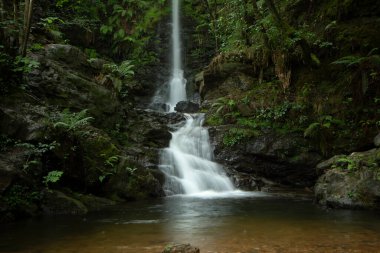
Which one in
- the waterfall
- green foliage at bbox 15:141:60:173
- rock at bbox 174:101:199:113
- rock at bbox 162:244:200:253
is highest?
the waterfall

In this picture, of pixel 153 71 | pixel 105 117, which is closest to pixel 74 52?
pixel 105 117

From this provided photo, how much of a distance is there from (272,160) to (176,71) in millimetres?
11553

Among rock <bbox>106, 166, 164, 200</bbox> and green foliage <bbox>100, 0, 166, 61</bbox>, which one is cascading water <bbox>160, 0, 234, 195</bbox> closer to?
rock <bbox>106, 166, 164, 200</bbox>

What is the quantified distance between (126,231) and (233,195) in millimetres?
5305

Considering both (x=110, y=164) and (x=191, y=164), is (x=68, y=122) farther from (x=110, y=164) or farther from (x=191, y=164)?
(x=191, y=164)

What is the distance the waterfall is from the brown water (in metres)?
11.6

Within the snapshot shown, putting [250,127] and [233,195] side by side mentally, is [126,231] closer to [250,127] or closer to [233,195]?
[233,195]

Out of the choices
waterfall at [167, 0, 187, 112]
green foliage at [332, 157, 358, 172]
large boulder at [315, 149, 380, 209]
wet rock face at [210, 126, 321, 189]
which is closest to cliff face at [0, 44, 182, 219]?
wet rock face at [210, 126, 321, 189]

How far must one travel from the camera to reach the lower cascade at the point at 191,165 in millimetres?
11484

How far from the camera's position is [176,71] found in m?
22.6

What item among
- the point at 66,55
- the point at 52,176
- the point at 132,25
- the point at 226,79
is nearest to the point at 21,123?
the point at 52,176

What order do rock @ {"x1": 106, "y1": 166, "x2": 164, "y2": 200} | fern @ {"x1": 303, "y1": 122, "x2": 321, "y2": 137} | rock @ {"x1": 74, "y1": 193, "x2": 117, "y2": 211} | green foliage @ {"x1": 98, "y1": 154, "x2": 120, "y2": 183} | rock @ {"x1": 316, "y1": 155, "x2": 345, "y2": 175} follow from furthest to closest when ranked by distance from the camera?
1. fern @ {"x1": 303, "y1": 122, "x2": 321, "y2": 137}
2. rock @ {"x1": 316, "y1": 155, "x2": 345, "y2": 175}
3. rock @ {"x1": 106, "y1": 166, "x2": 164, "y2": 200}
4. green foliage @ {"x1": 98, "y1": 154, "x2": 120, "y2": 183}
5. rock @ {"x1": 74, "y1": 193, "x2": 117, "y2": 211}

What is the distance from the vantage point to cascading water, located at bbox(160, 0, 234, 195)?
11.5 m

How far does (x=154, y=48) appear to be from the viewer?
23.8 metres
